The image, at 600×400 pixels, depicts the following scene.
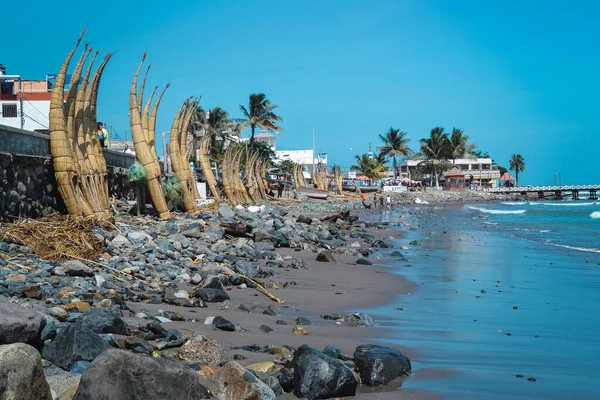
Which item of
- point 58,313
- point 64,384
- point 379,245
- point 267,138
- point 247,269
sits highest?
point 267,138

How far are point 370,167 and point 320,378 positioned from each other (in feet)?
282

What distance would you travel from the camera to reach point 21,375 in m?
2.82

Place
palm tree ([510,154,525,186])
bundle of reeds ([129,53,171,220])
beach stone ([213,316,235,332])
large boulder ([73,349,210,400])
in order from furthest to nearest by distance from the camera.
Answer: palm tree ([510,154,525,186])
bundle of reeds ([129,53,171,220])
beach stone ([213,316,235,332])
large boulder ([73,349,210,400])

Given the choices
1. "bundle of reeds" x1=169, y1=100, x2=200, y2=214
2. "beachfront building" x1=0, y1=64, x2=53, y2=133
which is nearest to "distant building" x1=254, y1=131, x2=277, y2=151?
"beachfront building" x1=0, y1=64, x2=53, y2=133

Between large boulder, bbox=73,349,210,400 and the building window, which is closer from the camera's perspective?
large boulder, bbox=73,349,210,400

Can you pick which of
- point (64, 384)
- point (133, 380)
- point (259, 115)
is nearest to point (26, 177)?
point (64, 384)

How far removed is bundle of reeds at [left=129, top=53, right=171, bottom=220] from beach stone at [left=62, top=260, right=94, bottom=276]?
727 cm

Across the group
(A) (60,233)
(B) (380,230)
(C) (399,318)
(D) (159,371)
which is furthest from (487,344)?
(B) (380,230)

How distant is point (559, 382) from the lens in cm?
450

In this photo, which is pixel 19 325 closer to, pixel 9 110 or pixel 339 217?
pixel 339 217

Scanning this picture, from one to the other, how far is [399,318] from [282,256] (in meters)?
5.16

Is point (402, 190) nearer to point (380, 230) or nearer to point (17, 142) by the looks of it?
point (380, 230)

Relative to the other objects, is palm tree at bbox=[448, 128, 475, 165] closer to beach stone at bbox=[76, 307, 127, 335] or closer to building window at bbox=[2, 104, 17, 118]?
building window at bbox=[2, 104, 17, 118]

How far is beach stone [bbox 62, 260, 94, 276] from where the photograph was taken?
6582 mm
